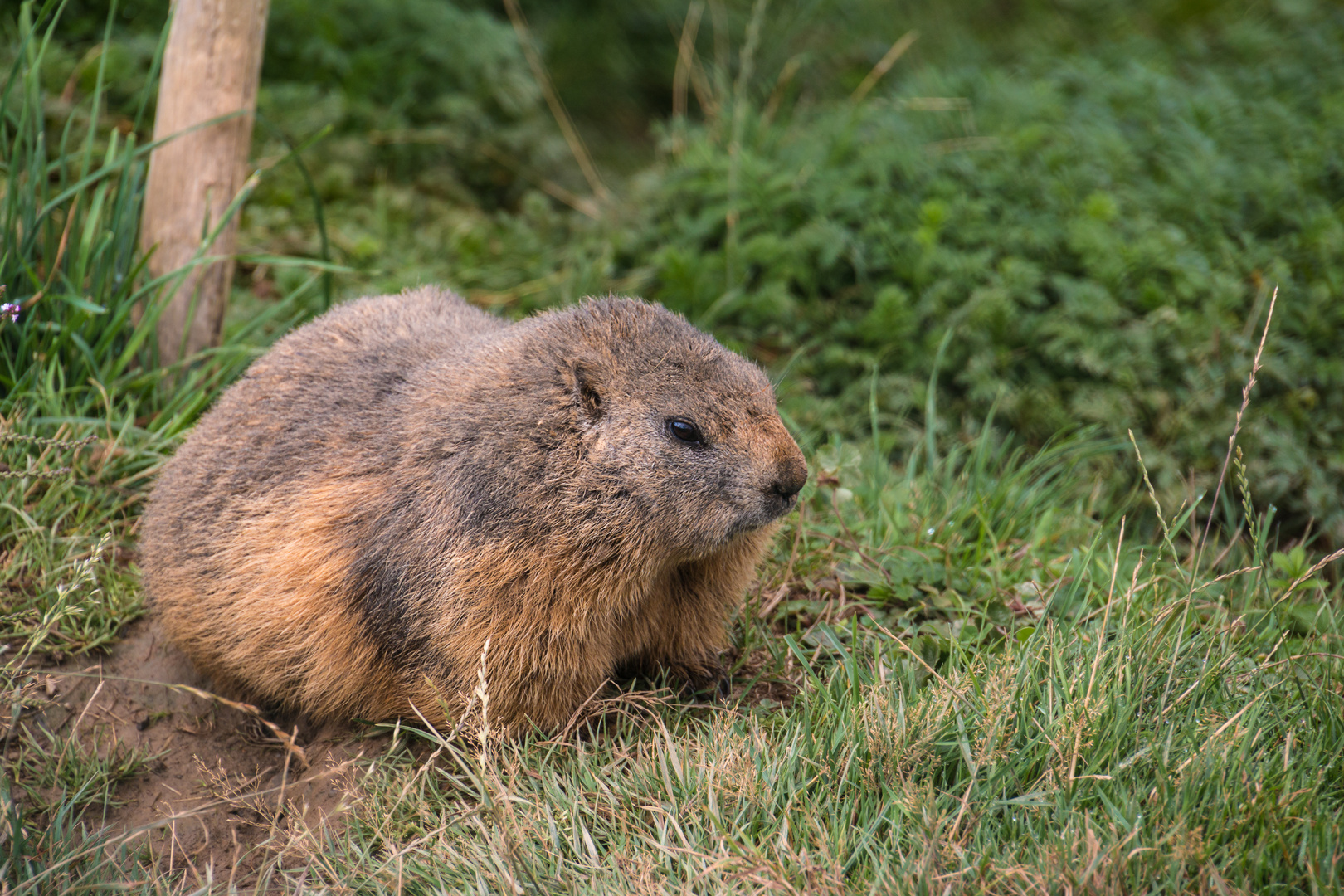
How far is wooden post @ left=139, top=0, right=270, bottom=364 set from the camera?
487cm

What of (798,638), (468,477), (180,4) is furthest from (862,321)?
(180,4)

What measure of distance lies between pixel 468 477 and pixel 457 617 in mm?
446

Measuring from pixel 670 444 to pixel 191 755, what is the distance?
2.15 m

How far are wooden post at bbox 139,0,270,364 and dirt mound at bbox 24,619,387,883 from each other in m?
1.67

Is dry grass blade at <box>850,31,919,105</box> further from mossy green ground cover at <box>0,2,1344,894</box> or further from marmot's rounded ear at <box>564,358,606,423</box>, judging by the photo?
marmot's rounded ear at <box>564,358,606,423</box>

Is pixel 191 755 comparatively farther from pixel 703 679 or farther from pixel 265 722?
pixel 703 679

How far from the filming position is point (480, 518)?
10.8 ft

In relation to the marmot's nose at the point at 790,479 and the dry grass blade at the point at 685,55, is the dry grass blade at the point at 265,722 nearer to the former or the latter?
the marmot's nose at the point at 790,479

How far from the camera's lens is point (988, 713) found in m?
2.98

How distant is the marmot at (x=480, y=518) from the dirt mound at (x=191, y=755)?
17 cm

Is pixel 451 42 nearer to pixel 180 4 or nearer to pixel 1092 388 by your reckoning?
pixel 180 4

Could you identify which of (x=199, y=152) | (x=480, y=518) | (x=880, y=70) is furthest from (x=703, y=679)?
(x=880, y=70)

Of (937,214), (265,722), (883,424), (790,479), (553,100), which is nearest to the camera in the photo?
(790,479)

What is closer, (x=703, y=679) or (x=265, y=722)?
(x=265, y=722)
